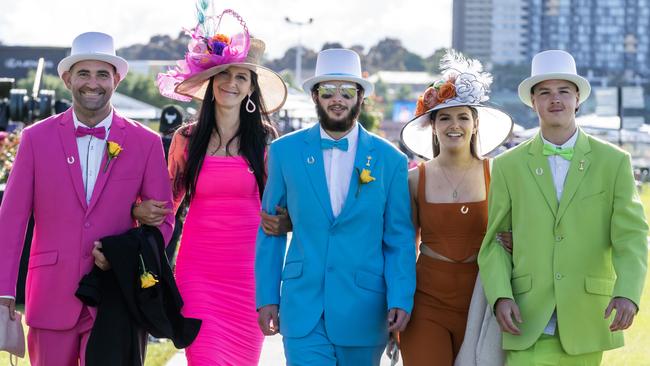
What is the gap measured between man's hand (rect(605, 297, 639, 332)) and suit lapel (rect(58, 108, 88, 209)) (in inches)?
102

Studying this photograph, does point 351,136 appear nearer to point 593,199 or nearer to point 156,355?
point 593,199

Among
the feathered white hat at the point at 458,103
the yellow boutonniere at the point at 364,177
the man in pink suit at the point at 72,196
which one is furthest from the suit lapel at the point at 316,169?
the man in pink suit at the point at 72,196

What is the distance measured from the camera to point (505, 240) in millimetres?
6105

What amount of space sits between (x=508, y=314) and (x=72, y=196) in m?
2.19

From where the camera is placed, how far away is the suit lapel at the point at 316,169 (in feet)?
20.6

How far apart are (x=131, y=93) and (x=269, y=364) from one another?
256 ft

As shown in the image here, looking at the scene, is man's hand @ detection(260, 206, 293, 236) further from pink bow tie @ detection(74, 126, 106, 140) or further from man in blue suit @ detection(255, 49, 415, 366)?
pink bow tie @ detection(74, 126, 106, 140)

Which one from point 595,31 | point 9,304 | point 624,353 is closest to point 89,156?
point 9,304

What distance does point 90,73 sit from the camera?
637 cm

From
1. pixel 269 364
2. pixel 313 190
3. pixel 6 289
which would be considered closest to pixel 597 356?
pixel 313 190

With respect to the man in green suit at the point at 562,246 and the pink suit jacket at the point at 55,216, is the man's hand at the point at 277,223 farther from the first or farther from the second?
the man in green suit at the point at 562,246

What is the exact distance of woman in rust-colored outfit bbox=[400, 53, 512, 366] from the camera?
6309 mm

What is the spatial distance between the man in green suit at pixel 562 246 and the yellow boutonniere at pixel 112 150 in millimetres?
1868

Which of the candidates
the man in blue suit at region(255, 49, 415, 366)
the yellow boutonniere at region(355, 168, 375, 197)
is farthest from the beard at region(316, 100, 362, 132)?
the yellow boutonniere at region(355, 168, 375, 197)
